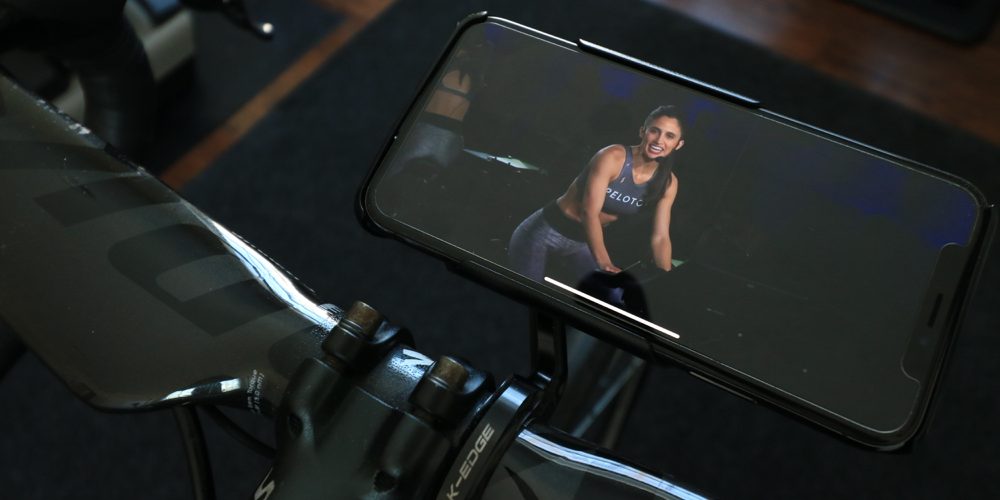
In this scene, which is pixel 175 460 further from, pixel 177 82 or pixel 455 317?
pixel 177 82

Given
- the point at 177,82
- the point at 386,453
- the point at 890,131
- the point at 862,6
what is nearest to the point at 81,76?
the point at 386,453

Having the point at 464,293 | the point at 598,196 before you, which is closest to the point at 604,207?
the point at 598,196

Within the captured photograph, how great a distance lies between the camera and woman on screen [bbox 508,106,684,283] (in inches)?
19.0

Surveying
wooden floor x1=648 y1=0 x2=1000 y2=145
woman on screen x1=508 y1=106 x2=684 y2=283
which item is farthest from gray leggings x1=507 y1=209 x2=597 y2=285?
wooden floor x1=648 y1=0 x2=1000 y2=145

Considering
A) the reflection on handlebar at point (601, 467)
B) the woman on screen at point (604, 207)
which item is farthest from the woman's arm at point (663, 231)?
the reflection on handlebar at point (601, 467)

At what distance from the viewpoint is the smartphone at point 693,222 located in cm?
44

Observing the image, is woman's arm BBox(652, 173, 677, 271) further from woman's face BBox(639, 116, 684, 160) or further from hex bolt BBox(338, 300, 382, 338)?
hex bolt BBox(338, 300, 382, 338)

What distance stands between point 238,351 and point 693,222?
269mm

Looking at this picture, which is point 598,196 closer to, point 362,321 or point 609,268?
point 609,268

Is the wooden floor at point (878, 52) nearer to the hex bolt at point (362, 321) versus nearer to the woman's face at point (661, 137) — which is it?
the woman's face at point (661, 137)

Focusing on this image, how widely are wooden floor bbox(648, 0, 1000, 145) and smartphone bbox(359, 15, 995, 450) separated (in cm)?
A: 122

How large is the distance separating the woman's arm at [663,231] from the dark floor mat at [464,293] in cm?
70

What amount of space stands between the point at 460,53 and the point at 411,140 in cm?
7

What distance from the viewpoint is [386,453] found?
35 centimetres
